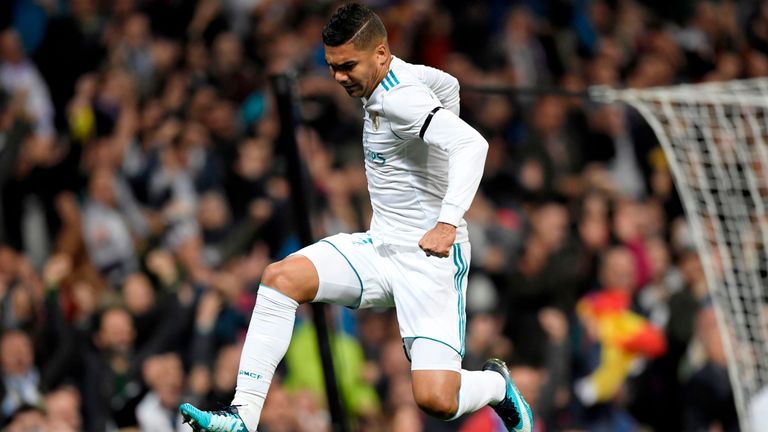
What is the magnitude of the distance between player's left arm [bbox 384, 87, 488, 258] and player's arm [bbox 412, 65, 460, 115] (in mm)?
207

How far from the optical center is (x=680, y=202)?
11953mm

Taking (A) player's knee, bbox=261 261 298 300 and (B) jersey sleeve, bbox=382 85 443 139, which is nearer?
(B) jersey sleeve, bbox=382 85 443 139

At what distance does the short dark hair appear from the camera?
198 inches

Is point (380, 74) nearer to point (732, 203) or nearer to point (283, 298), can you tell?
point (283, 298)

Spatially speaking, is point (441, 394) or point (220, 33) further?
point (220, 33)

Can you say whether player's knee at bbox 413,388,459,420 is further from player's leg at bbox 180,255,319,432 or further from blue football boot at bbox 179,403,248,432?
blue football boot at bbox 179,403,248,432

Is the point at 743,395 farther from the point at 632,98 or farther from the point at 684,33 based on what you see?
the point at 684,33

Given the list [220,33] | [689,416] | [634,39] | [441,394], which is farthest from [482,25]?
[441,394]

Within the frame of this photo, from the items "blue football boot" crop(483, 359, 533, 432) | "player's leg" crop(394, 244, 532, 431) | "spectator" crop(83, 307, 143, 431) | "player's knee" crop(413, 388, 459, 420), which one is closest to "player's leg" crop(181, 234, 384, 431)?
"player's leg" crop(394, 244, 532, 431)

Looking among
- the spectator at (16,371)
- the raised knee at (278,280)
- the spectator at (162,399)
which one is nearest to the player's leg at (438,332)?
the raised knee at (278,280)

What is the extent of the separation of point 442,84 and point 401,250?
2.40ft

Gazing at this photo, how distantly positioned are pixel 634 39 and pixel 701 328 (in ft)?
18.9

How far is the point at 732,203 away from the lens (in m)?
9.80

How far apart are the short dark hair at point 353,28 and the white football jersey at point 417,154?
0.20 metres
